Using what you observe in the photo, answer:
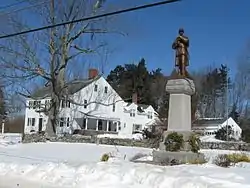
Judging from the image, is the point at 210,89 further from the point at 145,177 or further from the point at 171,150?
the point at 145,177

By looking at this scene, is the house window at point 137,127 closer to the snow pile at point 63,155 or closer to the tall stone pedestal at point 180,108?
the snow pile at point 63,155

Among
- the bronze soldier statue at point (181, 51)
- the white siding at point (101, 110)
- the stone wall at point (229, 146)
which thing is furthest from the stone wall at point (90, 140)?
the bronze soldier statue at point (181, 51)

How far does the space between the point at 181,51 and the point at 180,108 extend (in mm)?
2516

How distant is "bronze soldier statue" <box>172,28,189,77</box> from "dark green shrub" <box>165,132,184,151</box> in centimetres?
262

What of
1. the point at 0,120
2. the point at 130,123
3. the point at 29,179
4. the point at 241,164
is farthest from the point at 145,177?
the point at 0,120

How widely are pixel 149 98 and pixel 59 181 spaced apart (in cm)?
7304

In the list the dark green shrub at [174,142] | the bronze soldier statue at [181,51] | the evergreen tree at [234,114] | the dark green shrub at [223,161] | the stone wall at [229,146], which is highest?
the evergreen tree at [234,114]

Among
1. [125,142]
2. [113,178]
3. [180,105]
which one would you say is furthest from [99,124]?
[113,178]

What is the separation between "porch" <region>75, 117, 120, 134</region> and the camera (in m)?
56.6

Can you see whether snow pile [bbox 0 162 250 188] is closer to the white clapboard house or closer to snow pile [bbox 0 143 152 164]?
snow pile [bbox 0 143 152 164]

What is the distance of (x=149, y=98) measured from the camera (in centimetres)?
8312

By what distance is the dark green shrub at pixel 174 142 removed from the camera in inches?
587

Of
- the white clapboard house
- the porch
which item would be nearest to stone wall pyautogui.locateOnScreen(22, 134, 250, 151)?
the white clapboard house

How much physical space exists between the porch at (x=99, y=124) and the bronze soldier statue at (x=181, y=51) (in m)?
39.5
